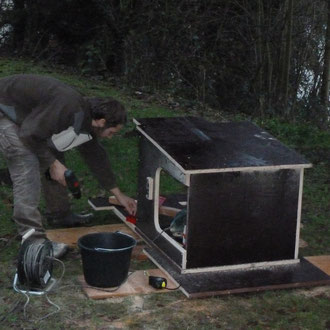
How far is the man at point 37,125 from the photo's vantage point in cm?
468

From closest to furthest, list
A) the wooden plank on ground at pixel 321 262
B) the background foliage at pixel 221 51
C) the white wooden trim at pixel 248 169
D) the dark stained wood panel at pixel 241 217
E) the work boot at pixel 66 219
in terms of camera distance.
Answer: the white wooden trim at pixel 248 169 < the dark stained wood panel at pixel 241 217 < the wooden plank on ground at pixel 321 262 < the work boot at pixel 66 219 < the background foliage at pixel 221 51

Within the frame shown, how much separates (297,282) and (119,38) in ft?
29.1

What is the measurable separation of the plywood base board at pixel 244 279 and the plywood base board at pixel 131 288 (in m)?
0.11

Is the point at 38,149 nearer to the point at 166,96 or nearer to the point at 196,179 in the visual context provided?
the point at 196,179

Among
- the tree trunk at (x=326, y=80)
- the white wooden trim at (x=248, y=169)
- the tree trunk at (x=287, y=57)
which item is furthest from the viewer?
the tree trunk at (x=326, y=80)

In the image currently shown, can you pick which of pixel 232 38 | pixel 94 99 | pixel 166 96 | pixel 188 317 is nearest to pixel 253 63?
pixel 232 38

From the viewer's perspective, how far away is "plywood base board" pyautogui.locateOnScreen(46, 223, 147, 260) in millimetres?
5449

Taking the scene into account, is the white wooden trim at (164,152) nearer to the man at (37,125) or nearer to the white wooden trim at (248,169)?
the white wooden trim at (248,169)

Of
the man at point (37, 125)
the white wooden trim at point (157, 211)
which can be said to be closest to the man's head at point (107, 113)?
the man at point (37, 125)

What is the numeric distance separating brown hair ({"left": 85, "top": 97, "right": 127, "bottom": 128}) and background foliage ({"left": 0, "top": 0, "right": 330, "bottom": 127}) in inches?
263

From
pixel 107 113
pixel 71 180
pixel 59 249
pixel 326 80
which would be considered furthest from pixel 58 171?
pixel 326 80

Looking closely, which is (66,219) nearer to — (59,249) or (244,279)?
(59,249)

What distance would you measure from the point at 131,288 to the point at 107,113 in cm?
124

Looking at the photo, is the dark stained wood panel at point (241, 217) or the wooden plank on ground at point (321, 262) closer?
the dark stained wood panel at point (241, 217)
